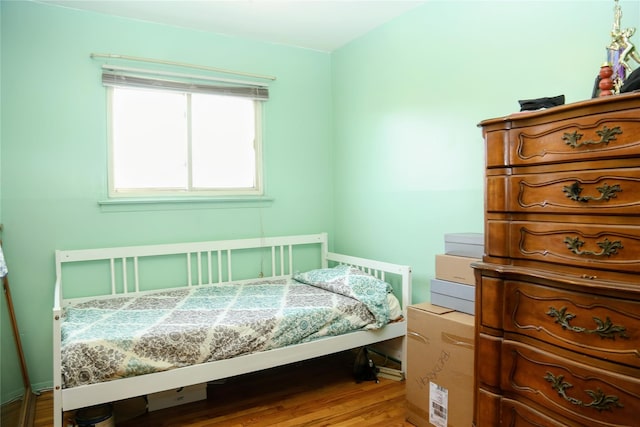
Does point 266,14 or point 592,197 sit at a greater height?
point 266,14

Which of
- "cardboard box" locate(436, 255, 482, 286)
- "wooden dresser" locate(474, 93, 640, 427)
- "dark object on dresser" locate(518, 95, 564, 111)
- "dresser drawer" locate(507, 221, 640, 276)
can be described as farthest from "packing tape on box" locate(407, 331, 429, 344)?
"dark object on dresser" locate(518, 95, 564, 111)

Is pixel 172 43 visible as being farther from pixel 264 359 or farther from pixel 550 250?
pixel 550 250

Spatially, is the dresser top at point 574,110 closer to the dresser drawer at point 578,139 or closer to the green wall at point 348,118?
the dresser drawer at point 578,139

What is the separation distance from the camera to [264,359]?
7.51ft

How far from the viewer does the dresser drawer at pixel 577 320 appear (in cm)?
118

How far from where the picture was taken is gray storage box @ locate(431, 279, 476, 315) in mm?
2082

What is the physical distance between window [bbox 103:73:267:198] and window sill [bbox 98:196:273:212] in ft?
0.22

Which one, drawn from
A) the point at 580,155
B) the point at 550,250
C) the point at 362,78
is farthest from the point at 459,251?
the point at 362,78

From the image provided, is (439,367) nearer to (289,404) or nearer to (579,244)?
(289,404)

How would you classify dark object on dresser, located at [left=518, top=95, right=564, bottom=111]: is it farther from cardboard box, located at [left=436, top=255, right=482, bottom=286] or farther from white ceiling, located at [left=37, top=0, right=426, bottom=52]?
white ceiling, located at [left=37, top=0, right=426, bottom=52]

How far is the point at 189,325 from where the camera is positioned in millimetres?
2191

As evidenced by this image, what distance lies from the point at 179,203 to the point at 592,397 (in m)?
2.64

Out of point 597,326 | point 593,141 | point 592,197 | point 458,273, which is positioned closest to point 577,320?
point 597,326

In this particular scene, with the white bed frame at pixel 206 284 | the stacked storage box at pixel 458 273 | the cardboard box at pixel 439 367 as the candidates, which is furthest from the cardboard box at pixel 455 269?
the white bed frame at pixel 206 284
